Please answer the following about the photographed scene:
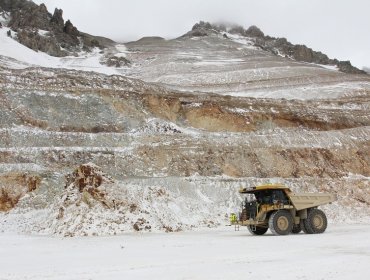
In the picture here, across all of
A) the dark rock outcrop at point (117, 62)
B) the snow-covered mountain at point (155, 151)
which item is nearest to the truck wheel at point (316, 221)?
the snow-covered mountain at point (155, 151)

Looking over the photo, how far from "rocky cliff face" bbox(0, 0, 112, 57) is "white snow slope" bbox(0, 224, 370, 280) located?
65831 millimetres

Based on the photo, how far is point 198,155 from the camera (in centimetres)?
2830

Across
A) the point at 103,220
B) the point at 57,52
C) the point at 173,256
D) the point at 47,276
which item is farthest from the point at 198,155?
the point at 57,52

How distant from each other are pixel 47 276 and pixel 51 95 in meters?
25.7

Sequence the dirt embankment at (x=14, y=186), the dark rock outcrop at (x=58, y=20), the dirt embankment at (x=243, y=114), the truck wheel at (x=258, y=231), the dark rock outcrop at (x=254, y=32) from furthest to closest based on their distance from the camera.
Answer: the dark rock outcrop at (x=254, y=32) < the dark rock outcrop at (x=58, y=20) < the dirt embankment at (x=243, y=114) < the dirt embankment at (x=14, y=186) < the truck wheel at (x=258, y=231)

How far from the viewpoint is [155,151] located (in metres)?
28.0

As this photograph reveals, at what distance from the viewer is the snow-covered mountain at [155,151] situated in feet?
64.5

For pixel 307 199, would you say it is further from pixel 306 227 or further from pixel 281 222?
Answer: pixel 281 222

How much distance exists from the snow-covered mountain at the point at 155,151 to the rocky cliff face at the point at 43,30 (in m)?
42.7

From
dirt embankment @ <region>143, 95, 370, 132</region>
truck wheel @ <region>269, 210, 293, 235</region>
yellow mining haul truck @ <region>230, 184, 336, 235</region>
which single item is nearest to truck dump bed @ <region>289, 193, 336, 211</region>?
yellow mining haul truck @ <region>230, 184, 336, 235</region>

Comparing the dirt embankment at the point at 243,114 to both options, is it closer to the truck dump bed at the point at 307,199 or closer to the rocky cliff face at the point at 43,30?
the truck dump bed at the point at 307,199

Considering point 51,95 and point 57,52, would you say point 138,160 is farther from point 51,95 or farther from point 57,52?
point 57,52

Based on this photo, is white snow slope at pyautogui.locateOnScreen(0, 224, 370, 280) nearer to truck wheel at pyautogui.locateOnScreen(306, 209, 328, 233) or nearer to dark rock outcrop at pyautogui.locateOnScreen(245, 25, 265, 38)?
truck wheel at pyautogui.locateOnScreen(306, 209, 328, 233)

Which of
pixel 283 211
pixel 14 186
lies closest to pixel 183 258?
pixel 283 211
